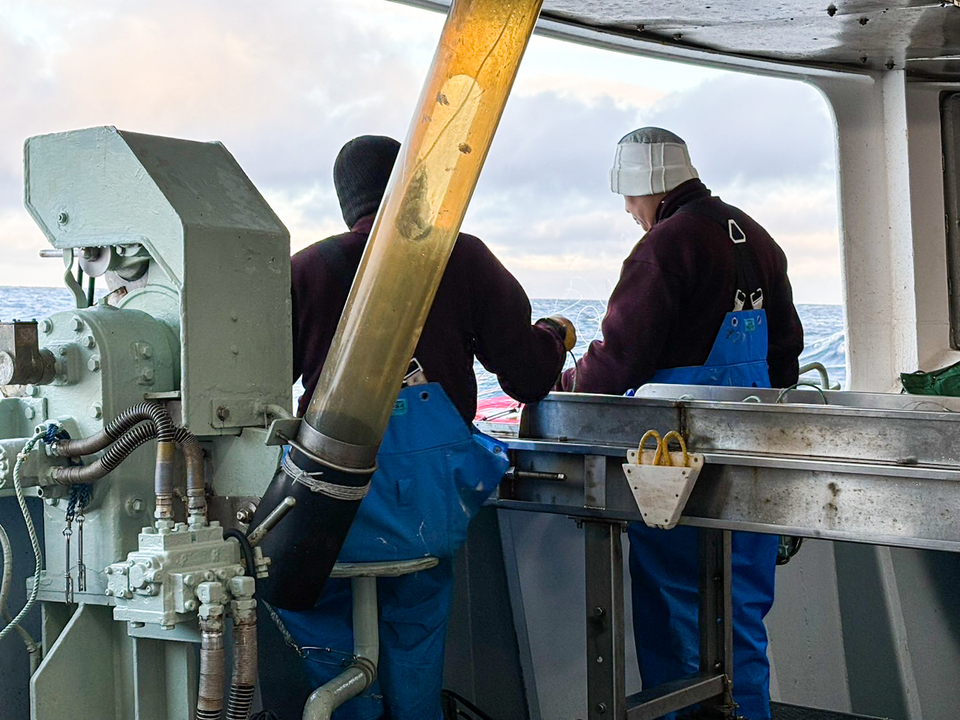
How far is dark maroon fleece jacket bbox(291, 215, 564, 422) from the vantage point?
231cm

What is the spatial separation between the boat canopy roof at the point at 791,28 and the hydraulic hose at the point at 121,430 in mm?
1995

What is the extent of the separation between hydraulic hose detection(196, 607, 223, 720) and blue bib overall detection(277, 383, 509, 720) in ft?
1.88

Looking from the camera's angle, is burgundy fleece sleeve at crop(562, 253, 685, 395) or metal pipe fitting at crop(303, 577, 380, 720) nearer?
metal pipe fitting at crop(303, 577, 380, 720)

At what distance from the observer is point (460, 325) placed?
2434 millimetres

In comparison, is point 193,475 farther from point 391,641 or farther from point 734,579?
point 734,579

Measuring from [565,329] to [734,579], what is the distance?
85 cm

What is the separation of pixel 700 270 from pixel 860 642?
1.46 m

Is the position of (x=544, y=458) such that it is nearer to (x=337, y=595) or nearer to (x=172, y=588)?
(x=337, y=595)

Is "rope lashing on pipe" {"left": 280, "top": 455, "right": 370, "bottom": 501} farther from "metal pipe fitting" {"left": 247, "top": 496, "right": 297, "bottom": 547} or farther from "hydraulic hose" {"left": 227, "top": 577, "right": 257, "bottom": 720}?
"hydraulic hose" {"left": 227, "top": 577, "right": 257, "bottom": 720}

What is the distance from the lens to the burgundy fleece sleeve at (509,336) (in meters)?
2.45

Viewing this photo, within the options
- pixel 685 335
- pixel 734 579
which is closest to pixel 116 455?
pixel 685 335

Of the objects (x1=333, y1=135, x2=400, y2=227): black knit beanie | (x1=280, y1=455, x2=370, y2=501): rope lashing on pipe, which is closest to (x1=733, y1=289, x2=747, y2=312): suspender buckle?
(x1=333, y1=135, x2=400, y2=227): black knit beanie

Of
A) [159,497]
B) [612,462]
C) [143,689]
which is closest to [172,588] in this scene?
[159,497]

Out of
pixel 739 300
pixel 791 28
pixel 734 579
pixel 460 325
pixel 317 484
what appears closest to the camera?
pixel 317 484
